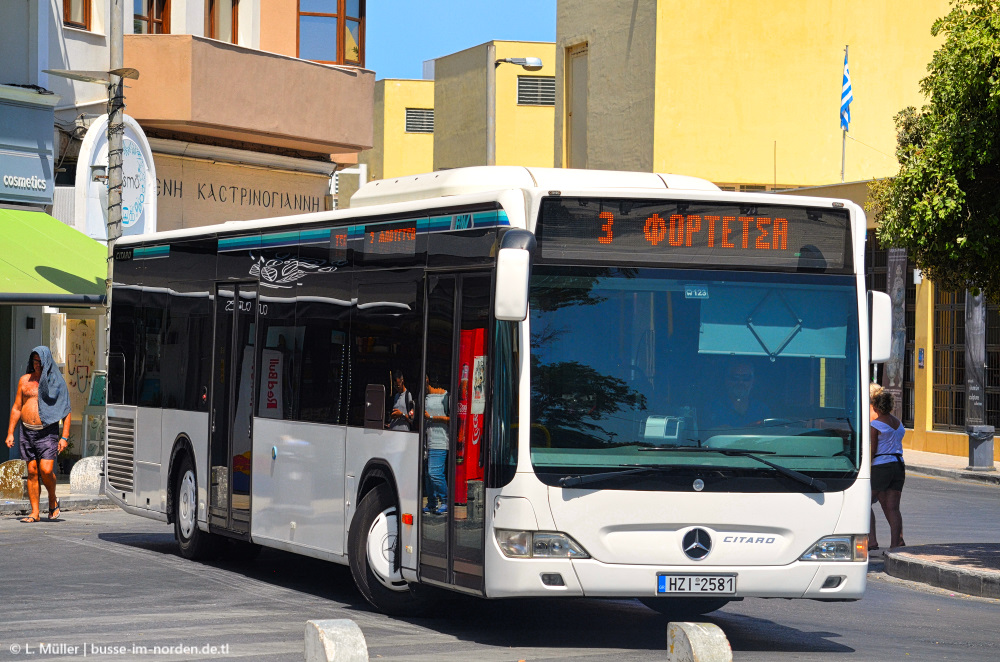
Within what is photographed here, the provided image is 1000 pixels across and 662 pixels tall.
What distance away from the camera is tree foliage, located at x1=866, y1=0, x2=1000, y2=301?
14.4m

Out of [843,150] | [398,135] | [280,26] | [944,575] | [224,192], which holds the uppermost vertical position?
[398,135]

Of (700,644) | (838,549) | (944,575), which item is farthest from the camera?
(944,575)

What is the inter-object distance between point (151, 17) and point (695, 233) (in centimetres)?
1831

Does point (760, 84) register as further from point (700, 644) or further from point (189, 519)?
point (700, 644)

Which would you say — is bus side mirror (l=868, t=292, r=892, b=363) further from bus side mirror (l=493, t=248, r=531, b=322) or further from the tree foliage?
the tree foliage

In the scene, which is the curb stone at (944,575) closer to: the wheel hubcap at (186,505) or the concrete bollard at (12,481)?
the wheel hubcap at (186,505)

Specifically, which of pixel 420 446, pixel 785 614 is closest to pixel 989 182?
pixel 785 614

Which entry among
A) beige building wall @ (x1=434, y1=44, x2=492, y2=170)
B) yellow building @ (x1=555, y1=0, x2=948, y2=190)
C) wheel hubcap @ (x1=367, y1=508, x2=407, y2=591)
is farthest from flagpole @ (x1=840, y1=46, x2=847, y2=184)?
wheel hubcap @ (x1=367, y1=508, x2=407, y2=591)

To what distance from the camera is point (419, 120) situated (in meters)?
80.6

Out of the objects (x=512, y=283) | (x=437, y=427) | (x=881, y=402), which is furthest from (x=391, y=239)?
(x=881, y=402)

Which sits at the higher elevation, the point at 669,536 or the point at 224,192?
the point at 224,192

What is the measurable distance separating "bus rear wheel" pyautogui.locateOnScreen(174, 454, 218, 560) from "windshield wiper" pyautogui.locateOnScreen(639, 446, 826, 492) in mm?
Result: 5901

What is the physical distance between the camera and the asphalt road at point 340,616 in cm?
957

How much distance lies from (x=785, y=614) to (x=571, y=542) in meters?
3.15
